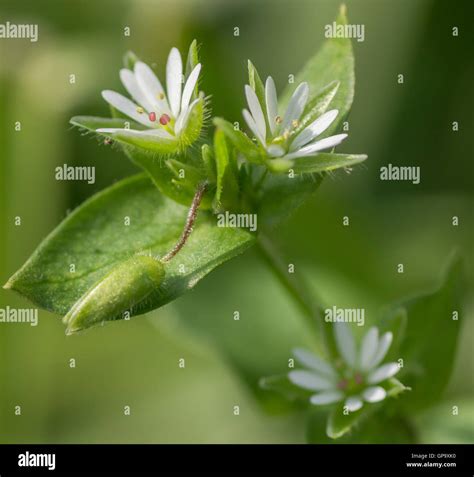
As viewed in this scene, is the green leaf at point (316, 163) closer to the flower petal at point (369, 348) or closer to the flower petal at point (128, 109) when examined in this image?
the flower petal at point (128, 109)

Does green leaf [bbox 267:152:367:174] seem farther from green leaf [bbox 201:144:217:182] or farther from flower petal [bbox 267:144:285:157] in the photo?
green leaf [bbox 201:144:217:182]

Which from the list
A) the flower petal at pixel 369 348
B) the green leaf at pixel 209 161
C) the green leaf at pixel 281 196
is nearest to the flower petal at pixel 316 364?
the flower petal at pixel 369 348

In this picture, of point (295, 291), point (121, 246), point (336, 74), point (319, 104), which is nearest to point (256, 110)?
point (319, 104)

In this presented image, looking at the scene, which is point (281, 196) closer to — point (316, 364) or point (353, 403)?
point (316, 364)

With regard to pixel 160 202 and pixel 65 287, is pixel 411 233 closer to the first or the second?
pixel 160 202

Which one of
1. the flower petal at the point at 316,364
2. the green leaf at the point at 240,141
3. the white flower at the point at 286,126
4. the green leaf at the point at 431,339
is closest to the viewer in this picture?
the green leaf at the point at 240,141

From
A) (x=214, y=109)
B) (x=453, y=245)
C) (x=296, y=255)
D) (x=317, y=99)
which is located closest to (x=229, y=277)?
(x=296, y=255)
